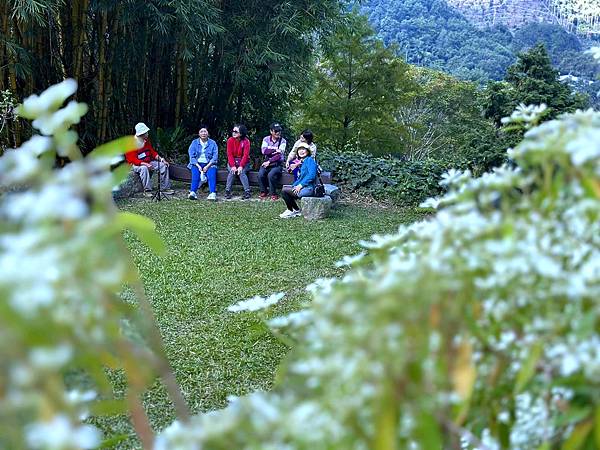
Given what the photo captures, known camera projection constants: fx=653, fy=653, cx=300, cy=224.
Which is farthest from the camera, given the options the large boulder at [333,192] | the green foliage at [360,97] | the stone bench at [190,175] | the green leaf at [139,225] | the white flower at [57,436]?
the green foliage at [360,97]

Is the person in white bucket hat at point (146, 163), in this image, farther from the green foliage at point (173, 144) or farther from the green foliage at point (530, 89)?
the green foliage at point (530, 89)

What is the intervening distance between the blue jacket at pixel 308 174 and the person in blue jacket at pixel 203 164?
53.1 inches

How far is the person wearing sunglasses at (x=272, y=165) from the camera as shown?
724cm

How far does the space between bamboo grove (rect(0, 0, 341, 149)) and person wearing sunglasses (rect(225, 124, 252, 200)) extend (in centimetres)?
78

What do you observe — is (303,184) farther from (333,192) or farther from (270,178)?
(270,178)

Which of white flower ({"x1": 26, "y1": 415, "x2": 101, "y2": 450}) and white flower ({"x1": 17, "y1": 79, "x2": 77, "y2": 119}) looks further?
white flower ({"x1": 17, "y1": 79, "x2": 77, "y2": 119})

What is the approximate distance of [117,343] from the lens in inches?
20.7

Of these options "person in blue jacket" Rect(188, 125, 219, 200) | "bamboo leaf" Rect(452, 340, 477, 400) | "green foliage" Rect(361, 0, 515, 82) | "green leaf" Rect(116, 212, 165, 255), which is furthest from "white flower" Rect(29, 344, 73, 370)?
"green foliage" Rect(361, 0, 515, 82)

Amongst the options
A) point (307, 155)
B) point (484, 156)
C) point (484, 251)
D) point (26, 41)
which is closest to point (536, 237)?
point (484, 251)

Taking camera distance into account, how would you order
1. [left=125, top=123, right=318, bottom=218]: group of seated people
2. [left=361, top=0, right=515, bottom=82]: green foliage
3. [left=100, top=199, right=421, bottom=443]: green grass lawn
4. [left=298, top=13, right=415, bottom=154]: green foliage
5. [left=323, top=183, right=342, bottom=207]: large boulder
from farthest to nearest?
[left=361, top=0, right=515, bottom=82]: green foliage, [left=298, top=13, right=415, bottom=154]: green foliage, [left=125, top=123, right=318, bottom=218]: group of seated people, [left=323, top=183, right=342, bottom=207]: large boulder, [left=100, top=199, right=421, bottom=443]: green grass lawn

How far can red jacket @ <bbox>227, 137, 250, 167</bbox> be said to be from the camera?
7.33m

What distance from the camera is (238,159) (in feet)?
24.2

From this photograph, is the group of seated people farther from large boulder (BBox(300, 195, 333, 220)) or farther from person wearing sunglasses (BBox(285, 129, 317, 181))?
large boulder (BBox(300, 195, 333, 220))

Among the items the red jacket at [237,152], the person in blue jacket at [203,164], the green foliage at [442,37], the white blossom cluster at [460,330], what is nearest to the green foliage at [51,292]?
the white blossom cluster at [460,330]
